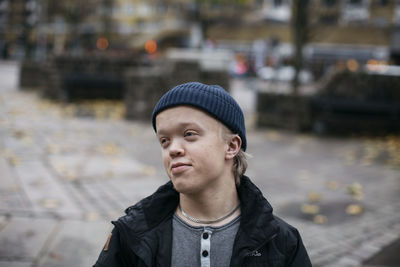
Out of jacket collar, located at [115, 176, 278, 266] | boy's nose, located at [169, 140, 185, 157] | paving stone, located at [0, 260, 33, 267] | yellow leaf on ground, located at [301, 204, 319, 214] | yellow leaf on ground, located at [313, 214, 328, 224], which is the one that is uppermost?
boy's nose, located at [169, 140, 185, 157]

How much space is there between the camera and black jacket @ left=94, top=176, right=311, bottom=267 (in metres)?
1.75

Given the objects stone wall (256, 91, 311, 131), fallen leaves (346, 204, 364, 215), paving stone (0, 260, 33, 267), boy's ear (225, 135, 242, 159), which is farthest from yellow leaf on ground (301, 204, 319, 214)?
stone wall (256, 91, 311, 131)

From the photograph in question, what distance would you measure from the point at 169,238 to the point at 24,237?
9.64ft

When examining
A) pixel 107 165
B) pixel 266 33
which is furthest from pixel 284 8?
pixel 107 165

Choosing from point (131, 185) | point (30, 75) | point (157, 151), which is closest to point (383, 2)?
point (30, 75)

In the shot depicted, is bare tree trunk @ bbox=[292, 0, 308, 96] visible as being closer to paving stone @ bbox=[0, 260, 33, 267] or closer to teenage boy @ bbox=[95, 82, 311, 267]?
paving stone @ bbox=[0, 260, 33, 267]

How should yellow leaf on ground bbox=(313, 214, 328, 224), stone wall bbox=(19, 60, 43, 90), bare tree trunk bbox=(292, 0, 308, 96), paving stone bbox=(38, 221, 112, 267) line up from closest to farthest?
paving stone bbox=(38, 221, 112, 267) → yellow leaf on ground bbox=(313, 214, 328, 224) → bare tree trunk bbox=(292, 0, 308, 96) → stone wall bbox=(19, 60, 43, 90)

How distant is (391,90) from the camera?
35.8 ft

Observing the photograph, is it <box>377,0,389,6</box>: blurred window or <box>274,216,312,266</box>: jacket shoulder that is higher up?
<box>377,0,389,6</box>: blurred window

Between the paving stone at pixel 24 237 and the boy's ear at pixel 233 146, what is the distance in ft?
8.84

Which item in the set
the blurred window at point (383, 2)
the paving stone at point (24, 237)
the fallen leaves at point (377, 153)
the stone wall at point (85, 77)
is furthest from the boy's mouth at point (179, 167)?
the blurred window at point (383, 2)

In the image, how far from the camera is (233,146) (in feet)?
6.25

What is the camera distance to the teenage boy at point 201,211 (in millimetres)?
1739

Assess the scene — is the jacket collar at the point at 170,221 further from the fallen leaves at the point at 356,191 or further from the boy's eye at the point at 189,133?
the fallen leaves at the point at 356,191
